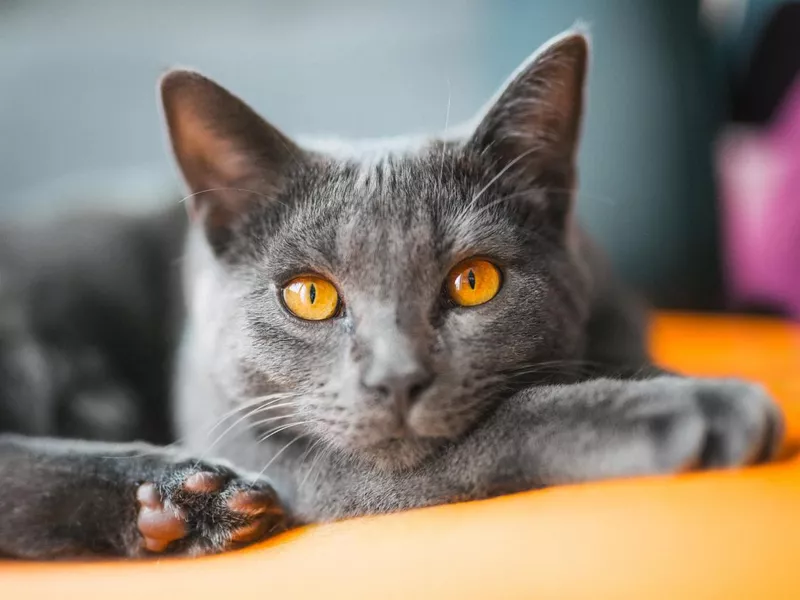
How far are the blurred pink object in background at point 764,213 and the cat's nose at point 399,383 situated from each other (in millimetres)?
1287

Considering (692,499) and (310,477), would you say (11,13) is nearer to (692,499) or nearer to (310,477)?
(310,477)

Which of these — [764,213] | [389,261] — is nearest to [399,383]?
[389,261]

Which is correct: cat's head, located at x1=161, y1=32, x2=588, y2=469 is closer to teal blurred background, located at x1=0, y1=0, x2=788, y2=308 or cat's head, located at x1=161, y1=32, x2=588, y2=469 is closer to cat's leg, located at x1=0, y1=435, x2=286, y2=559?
cat's leg, located at x1=0, y1=435, x2=286, y2=559

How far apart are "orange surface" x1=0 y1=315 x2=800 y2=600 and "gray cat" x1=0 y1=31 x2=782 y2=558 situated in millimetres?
36

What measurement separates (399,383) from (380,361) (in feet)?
0.11

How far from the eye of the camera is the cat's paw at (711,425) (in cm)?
77

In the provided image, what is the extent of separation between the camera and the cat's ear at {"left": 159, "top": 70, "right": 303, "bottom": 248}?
950 mm

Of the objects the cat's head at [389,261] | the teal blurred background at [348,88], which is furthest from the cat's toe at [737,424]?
the teal blurred background at [348,88]

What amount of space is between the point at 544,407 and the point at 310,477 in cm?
29

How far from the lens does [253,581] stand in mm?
757

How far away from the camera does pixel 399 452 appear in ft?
2.87

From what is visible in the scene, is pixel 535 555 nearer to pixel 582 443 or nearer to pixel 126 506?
pixel 582 443

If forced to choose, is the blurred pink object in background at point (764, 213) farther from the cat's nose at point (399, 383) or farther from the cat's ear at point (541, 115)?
the cat's nose at point (399, 383)

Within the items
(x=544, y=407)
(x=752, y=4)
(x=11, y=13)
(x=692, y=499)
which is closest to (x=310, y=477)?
(x=544, y=407)
